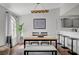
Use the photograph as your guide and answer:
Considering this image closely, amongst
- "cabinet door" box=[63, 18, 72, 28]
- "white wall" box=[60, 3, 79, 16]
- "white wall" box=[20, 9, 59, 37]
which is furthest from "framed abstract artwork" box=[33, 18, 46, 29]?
"cabinet door" box=[63, 18, 72, 28]

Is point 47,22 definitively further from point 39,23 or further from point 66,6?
point 66,6

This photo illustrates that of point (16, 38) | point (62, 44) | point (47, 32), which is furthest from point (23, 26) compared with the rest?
point (62, 44)

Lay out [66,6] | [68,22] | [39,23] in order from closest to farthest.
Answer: [66,6] → [39,23] → [68,22]

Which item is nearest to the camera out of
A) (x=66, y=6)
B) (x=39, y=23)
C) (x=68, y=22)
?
(x=66, y=6)

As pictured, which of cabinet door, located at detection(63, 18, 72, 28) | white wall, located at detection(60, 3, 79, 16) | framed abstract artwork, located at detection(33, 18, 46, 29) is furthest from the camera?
cabinet door, located at detection(63, 18, 72, 28)

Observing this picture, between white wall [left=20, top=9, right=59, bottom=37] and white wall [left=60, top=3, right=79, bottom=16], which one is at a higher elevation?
white wall [left=60, top=3, right=79, bottom=16]

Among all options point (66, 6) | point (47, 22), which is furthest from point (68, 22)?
point (66, 6)

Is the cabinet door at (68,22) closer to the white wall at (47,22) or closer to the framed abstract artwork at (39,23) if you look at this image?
the white wall at (47,22)

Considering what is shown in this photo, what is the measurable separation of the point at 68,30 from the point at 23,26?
104 cm

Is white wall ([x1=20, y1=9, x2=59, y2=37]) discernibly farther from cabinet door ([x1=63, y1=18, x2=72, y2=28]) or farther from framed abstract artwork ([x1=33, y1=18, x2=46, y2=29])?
cabinet door ([x1=63, y1=18, x2=72, y2=28])

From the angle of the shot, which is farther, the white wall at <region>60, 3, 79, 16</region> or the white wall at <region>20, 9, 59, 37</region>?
the white wall at <region>20, 9, 59, 37</region>

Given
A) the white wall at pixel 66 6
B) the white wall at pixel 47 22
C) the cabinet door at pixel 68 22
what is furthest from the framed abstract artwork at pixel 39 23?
the cabinet door at pixel 68 22

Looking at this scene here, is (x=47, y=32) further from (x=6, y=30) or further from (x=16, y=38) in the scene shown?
(x=6, y=30)
